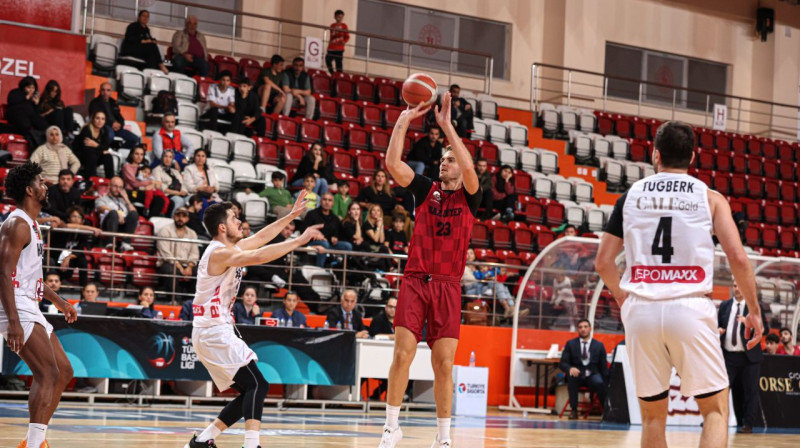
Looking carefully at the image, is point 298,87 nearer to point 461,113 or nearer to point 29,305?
point 461,113

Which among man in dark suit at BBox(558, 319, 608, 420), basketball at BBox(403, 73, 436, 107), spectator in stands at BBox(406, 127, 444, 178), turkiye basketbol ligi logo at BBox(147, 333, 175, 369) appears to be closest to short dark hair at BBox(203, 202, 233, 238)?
basketball at BBox(403, 73, 436, 107)

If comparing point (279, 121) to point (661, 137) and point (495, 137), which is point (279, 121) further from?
point (661, 137)

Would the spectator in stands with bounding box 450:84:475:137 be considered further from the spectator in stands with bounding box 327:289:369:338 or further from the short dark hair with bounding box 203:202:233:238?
the short dark hair with bounding box 203:202:233:238

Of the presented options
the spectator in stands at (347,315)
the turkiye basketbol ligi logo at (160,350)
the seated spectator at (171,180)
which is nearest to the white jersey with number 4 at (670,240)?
the turkiye basketbol ligi logo at (160,350)

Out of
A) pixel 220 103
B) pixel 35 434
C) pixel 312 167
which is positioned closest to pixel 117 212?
pixel 312 167

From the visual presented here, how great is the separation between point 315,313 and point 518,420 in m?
3.58

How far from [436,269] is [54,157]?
9350 millimetres

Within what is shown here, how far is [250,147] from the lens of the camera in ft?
61.9

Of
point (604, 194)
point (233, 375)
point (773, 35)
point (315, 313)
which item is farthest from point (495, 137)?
point (233, 375)

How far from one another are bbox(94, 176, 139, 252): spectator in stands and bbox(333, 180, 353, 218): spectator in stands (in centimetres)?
367

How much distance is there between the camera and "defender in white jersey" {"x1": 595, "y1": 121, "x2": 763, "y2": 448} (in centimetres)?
498

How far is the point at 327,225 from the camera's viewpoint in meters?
16.4

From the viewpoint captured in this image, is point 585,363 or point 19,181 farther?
point 585,363

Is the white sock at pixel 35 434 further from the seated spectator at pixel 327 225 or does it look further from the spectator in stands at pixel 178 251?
the seated spectator at pixel 327 225
